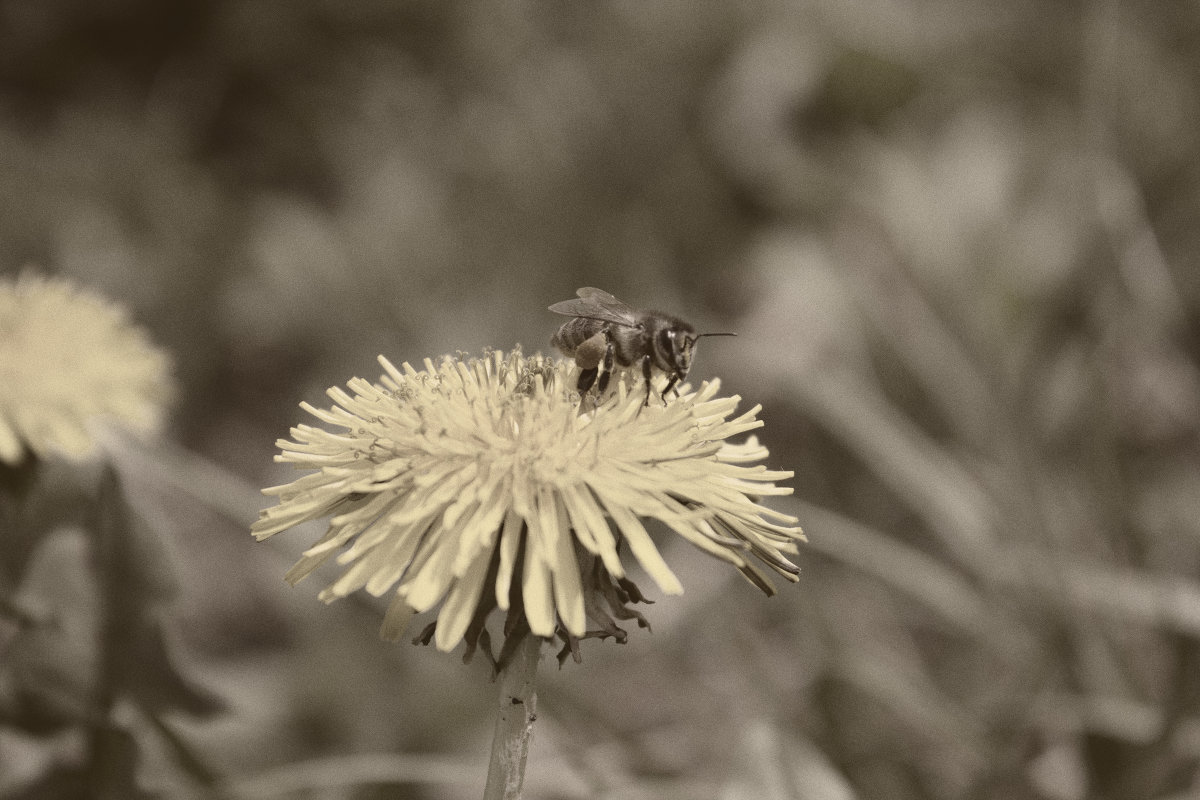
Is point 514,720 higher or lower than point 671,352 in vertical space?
lower

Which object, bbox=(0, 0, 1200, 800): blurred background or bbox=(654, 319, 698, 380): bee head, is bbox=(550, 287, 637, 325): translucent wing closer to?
bbox=(654, 319, 698, 380): bee head

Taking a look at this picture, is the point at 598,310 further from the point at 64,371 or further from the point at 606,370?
the point at 64,371

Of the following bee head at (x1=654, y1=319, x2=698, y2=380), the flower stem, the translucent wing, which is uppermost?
the translucent wing

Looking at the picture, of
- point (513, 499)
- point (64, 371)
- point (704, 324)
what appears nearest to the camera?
point (513, 499)

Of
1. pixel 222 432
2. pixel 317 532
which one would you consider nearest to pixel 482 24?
pixel 222 432

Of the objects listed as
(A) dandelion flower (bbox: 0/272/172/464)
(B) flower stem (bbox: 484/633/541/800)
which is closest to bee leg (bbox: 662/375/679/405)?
(B) flower stem (bbox: 484/633/541/800)

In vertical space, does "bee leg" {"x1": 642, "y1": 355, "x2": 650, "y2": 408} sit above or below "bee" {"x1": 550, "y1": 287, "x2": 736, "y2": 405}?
below

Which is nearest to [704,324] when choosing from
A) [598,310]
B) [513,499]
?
[598,310]
